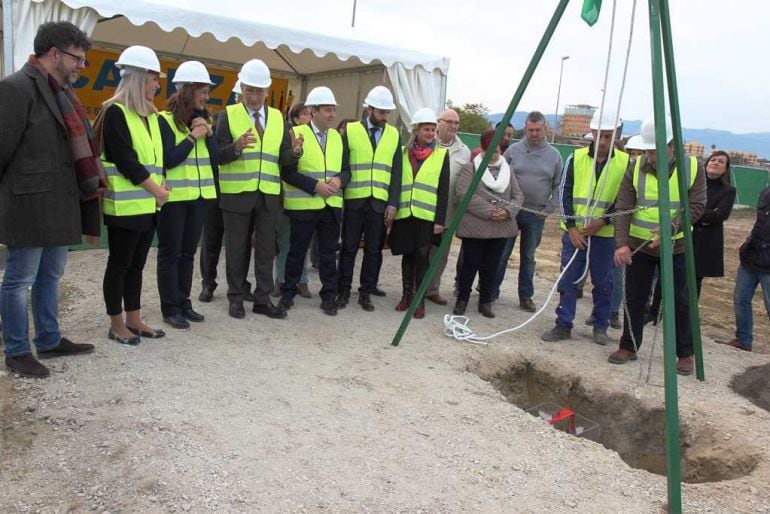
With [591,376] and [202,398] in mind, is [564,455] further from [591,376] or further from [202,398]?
[202,398]

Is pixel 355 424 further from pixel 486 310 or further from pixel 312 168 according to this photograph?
pixel 486 310

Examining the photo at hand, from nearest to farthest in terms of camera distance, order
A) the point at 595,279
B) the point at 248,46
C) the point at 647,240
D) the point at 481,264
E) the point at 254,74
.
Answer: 1. the point at 647,240
2. the point at 254,74
3. the point at 595,279
4. the point at 481,264
5. the point at 248,46

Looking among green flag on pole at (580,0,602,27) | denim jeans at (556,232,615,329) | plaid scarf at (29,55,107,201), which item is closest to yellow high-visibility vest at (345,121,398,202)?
denim jeans at (556,232,615,329)

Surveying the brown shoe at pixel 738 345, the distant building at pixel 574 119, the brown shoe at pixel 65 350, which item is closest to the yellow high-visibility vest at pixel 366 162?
the brown shoe at pixel 65 350

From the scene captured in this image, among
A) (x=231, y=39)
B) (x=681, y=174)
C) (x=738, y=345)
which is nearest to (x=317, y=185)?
(x=681, y=174)

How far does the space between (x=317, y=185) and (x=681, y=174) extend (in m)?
2.70

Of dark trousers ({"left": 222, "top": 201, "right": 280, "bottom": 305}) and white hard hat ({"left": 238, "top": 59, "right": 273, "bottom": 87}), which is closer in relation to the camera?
white hard hat ({"left": 238, "top": 59, "right": 273, "bottom": 87})

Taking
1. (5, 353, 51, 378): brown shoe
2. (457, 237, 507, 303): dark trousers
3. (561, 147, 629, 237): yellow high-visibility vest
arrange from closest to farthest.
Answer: (5, 353, 51, 378): brown shoe < (561, 147, 629, 237): yellow high-visibility vest < (457, 237, 507, 303): dark trousers

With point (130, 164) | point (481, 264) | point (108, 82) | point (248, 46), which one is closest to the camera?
point (130, 164)

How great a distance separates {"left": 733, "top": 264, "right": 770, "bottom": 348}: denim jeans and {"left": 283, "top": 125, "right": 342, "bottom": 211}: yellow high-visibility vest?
3.60 meters

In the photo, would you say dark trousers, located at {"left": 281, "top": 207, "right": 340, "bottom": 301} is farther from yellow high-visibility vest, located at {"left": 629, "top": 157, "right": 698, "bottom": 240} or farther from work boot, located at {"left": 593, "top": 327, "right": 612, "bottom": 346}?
yellow high-visibility vest, located at {"left": 629, "top": 157, "right": 698, "bottom": 240}

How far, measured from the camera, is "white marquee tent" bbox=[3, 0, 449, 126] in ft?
18.0

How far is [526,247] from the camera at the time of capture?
20.5 ft

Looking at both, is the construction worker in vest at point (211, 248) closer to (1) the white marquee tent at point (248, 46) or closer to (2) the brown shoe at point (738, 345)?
(1) the white marquee tent at point (248, 46)
